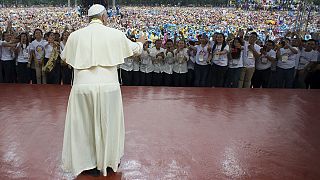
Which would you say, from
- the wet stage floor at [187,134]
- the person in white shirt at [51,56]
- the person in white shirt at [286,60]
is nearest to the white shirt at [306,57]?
the person in white shirt at [286,60]

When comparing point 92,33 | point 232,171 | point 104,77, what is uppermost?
point 92,33

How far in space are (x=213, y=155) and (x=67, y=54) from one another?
1.83m

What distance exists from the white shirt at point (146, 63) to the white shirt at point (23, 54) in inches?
87.6

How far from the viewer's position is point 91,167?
2.98 metres

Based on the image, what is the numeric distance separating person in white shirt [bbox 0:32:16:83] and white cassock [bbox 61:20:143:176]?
424 cm

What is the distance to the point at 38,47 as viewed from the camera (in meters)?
6.44

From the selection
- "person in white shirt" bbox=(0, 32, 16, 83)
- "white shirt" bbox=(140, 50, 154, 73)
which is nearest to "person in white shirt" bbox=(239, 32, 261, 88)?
"white shirt" bbox=(140, 50, 154, 73)

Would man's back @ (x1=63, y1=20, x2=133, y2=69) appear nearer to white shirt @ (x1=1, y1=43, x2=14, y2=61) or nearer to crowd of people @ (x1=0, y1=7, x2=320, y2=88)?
crowd of people @ (x1=0, y1=7, x2=320, y2=88)

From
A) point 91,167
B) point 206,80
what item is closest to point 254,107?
point 206,80

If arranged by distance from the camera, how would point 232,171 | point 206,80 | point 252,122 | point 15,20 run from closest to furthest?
1. point 232,171
2. point 252,122
3. point 206,80
4. point 15,20

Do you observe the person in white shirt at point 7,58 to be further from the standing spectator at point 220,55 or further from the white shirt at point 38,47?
the standing spectator at point 220,55

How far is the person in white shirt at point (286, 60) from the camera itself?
670 cm

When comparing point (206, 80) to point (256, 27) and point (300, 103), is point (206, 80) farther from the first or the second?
point (256, 27)

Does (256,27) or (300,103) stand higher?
(256,27)
